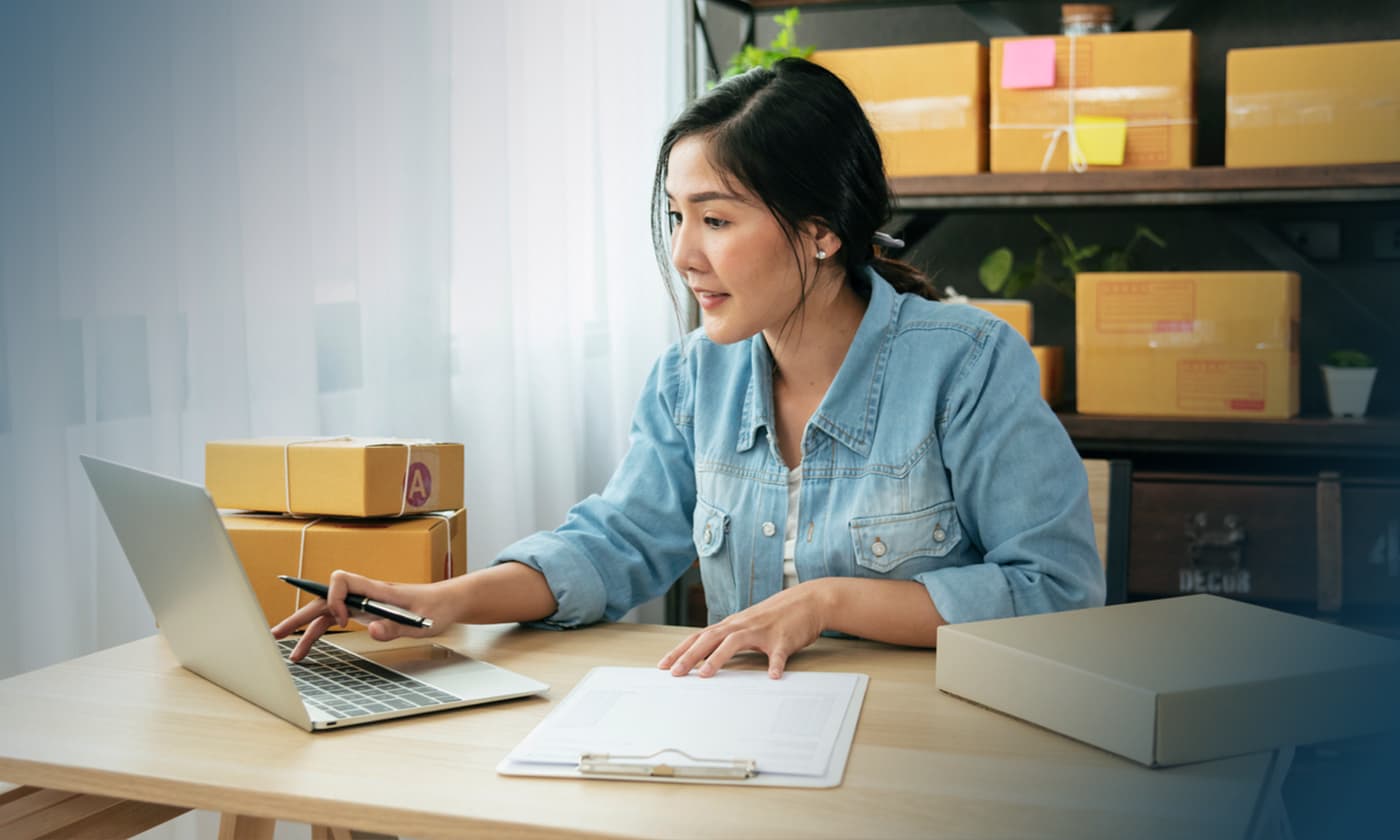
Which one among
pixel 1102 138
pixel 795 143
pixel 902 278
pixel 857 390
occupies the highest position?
pixel 1102 138

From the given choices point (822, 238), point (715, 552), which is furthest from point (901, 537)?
point (822, 238)

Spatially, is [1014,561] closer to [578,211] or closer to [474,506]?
[474,506]

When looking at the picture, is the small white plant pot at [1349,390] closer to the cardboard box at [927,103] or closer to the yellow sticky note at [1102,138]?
the yellow sticky note at [1102,138]

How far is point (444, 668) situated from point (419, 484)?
0.78ft

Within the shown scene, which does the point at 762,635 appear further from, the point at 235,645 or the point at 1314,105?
the point at 1314,105

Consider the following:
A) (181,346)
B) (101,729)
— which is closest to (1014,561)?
(101,729)

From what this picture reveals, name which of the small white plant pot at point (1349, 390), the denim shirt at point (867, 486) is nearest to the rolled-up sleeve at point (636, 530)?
the denim shirt at point (867, 486)

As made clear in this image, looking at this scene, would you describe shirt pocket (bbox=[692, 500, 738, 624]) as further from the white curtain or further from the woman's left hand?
the white curtain

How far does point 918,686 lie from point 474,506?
1192 millimetres

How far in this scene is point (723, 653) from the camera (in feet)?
3.39

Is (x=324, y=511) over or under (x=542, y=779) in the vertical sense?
over

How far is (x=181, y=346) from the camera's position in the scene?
1466 mm

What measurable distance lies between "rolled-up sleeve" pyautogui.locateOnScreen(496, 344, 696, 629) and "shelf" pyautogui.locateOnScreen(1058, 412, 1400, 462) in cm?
125

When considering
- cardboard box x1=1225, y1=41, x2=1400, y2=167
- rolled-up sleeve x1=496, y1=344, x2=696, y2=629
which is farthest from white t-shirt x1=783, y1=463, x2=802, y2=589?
cardboard box x1=1225, y1=41, x2=1400, y2=167
